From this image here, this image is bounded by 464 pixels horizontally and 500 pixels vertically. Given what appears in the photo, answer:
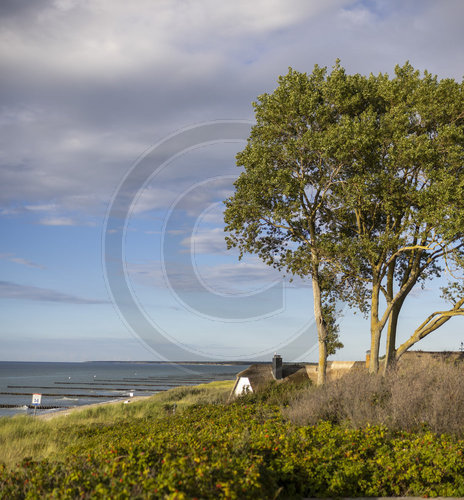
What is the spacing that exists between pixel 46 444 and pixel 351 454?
10.7 m

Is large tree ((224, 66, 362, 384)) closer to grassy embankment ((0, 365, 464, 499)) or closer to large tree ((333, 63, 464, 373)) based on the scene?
large tree ((333, 63, 464, 373))

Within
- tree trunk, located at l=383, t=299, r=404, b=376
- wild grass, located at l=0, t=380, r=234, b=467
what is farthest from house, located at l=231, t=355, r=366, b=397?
tree trunk, located at l=383, t=299, r=404, b=376

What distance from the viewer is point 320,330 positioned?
21.7m

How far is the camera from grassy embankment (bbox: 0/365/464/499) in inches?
242

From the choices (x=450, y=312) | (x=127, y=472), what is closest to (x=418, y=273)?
(x=450, y=312)

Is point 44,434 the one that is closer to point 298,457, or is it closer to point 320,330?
point 320,330

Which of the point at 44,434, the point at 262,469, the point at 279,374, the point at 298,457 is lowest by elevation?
the point at 44,434

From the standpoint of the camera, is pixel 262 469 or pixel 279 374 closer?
pixel 262 469

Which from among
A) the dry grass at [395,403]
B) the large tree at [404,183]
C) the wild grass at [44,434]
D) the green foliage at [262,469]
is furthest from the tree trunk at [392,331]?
the green foliage at [262,469]

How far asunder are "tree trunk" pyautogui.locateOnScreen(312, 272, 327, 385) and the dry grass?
18.5 ft

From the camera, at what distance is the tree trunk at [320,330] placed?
21.4m

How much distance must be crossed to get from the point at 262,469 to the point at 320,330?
14.8 m

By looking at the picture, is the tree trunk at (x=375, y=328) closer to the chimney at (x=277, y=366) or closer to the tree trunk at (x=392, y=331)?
the tree trunk at (x=392, y=331)

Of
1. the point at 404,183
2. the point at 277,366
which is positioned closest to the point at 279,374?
the point at 277,366
